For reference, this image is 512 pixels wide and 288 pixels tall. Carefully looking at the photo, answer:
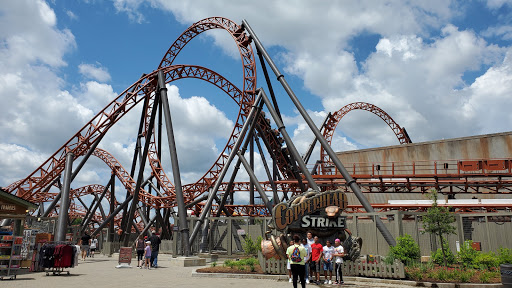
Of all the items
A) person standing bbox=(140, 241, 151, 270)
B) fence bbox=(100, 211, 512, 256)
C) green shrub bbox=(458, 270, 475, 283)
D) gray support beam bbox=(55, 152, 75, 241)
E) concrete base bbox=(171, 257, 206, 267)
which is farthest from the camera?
gray support beam bbox=(55, 152, 75, 241)

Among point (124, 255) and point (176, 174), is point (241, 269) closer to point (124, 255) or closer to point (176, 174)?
point (124, 255)

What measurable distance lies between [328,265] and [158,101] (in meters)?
16.6

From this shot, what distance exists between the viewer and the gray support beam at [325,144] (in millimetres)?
14242

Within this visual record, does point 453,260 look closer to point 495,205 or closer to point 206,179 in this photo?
point 495,205

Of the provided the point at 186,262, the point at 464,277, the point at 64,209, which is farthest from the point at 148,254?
the point at 464,277

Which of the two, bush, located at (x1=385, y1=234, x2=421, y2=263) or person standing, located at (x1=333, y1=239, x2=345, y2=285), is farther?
bush, located at (x1=385, y1=234, x2=421, y2=263)

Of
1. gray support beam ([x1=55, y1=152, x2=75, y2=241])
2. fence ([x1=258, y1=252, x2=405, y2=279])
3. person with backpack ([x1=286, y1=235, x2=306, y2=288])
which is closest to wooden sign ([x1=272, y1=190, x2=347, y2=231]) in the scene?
fence ([x1=258, y1=252, x2=405, y2=279])

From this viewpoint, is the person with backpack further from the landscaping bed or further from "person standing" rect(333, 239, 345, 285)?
the landscaping bed

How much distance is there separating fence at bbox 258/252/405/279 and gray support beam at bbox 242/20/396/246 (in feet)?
11.4

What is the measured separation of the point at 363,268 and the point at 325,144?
811 centimetres

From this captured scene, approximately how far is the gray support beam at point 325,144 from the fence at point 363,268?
11.4 feet

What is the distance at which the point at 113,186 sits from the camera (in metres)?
30.5

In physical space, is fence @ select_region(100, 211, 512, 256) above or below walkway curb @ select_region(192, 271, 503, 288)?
above

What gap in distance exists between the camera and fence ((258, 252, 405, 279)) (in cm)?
1010
